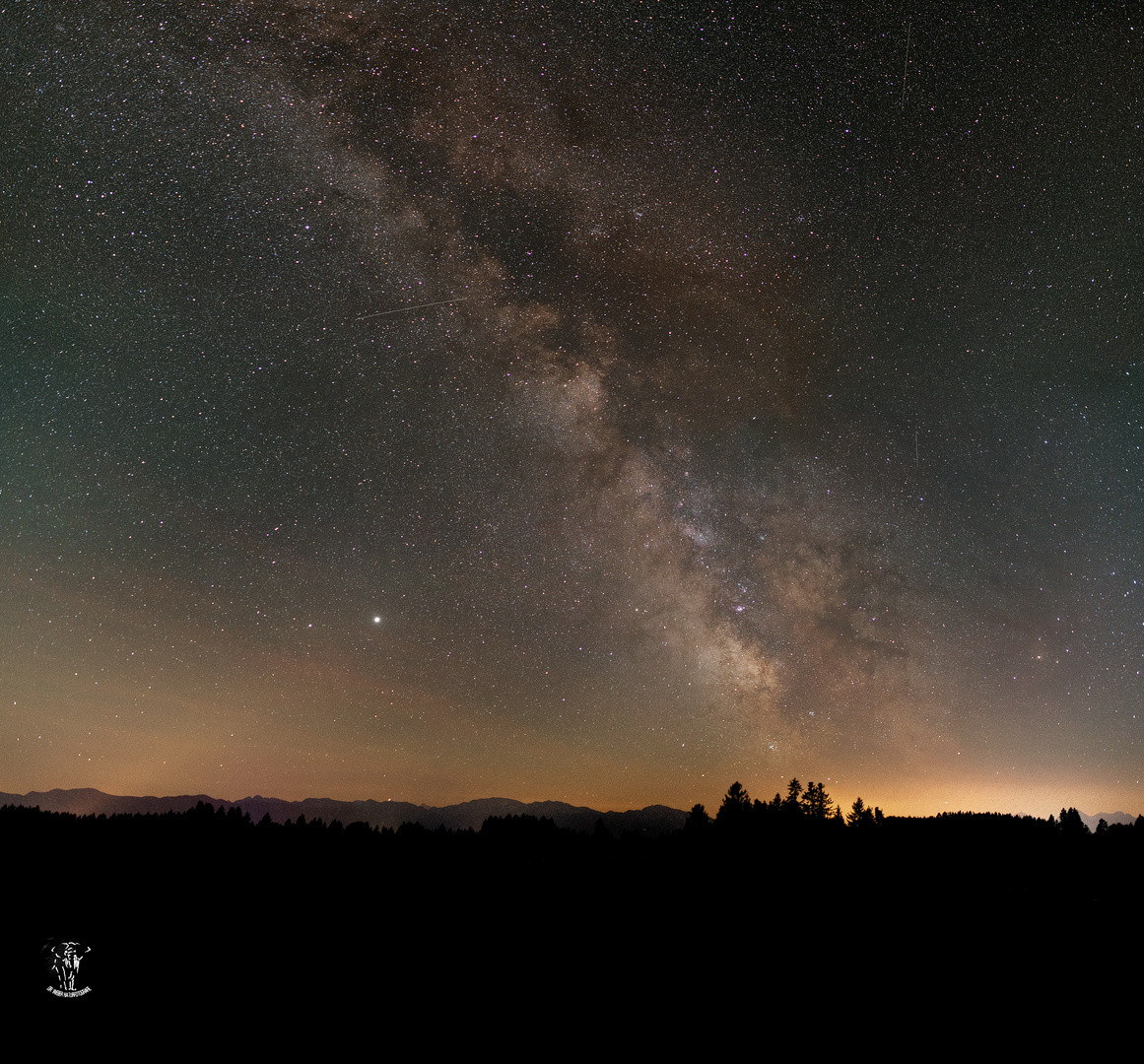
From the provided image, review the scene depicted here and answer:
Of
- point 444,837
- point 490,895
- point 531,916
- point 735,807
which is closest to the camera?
point 531,916

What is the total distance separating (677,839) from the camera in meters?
44.0

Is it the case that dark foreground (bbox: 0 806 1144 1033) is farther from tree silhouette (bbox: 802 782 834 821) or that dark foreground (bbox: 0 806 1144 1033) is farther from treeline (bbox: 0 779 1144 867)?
tree silhouette (bbox: 802 782 834 821)

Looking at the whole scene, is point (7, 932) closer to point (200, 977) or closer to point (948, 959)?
point (200, 977)

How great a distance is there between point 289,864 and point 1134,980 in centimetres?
4229

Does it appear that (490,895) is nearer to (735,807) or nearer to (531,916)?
(531,916)

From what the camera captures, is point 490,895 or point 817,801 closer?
point 490,895

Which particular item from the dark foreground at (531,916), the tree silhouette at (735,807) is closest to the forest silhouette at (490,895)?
the dark foreground at (531,916)

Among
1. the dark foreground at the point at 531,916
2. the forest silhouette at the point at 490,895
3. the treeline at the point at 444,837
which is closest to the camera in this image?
the dark foreground at the point at 531,916

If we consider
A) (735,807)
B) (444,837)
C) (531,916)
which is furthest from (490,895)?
(735,807)

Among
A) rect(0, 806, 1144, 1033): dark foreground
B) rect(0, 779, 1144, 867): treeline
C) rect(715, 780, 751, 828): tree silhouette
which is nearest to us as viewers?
rect(0, 806, 1144, 1033): dark foreground

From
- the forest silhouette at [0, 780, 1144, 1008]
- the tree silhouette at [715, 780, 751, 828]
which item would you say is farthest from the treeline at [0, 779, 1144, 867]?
the tree silhouette at [715, 780, 751, 828]

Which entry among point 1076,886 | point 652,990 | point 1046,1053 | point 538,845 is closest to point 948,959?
point 1046,1053

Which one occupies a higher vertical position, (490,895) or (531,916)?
(531,916)

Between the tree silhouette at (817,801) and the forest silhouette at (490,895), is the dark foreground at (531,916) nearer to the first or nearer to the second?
the forest silhouette at (490,895)
